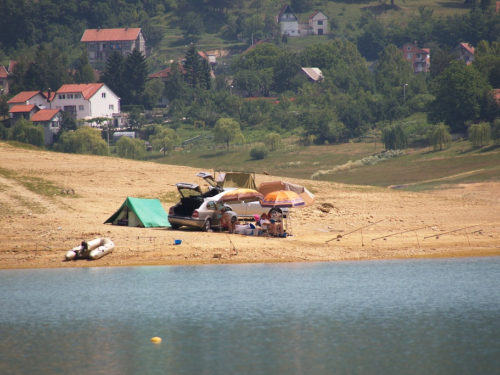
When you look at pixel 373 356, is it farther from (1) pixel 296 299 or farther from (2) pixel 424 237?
(2) pixel 424 237

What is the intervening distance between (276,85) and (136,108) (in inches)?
1411

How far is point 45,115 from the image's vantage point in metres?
152

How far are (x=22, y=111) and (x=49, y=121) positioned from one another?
36.3 ft

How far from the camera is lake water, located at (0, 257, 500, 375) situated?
21.1 metres

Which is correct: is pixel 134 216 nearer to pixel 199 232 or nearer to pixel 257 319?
pixel 199 232

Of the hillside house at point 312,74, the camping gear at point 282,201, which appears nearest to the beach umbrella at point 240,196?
the camping gear at point 282,201

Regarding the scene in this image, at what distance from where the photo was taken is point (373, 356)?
21469 millimetres

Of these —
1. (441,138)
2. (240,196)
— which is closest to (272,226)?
(240,196)

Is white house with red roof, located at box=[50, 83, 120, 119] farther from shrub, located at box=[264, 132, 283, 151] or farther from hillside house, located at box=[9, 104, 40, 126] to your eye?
shrub, located at box=[264, 132, 283, 151]

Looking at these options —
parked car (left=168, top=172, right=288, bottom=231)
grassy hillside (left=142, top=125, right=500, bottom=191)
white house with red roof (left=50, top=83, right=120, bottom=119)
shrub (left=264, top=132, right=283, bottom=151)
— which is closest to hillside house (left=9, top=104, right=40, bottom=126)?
white house with red roof (left=50, top=83, right=120, bottom=119)

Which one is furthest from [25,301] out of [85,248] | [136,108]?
[136,108]

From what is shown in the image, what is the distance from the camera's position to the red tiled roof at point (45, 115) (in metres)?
150

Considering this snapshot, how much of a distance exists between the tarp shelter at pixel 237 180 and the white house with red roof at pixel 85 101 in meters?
122

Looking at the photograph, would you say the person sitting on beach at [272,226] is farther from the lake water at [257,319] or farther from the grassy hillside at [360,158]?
the grassy hillside at [360,158]
